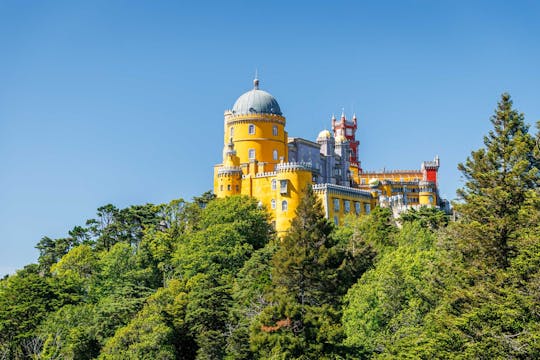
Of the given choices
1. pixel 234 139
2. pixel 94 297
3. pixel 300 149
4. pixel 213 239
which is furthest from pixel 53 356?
pixel 300 149

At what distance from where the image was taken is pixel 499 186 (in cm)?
4309

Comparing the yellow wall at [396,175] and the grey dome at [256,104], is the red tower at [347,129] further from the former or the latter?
the grey dome at [256,104]

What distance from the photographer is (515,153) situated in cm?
4397

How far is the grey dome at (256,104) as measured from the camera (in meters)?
85.4

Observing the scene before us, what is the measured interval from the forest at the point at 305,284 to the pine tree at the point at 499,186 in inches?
2.9

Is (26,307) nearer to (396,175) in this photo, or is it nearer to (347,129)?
(396,175)

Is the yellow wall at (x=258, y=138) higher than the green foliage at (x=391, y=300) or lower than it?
higher

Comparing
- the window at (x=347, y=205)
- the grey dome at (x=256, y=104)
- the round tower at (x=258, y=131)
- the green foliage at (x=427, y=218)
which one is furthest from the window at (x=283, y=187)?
the green foliage at (x=427, y=218)

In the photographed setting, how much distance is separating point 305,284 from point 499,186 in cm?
→ 1386

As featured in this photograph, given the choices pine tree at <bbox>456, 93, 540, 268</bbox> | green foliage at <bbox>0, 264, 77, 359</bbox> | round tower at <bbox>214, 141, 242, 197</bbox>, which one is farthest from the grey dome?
pine tree at <bbox>456, 93, 540, 268</bbox>

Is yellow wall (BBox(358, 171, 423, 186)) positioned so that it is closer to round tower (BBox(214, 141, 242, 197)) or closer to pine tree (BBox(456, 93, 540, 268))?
round tower (BBox(214, 141, 242, 197))

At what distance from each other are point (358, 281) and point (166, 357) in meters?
13.6

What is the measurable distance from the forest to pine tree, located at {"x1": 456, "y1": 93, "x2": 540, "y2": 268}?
74 mm

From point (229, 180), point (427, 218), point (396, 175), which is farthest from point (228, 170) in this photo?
point (396, 175)
